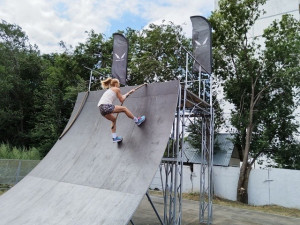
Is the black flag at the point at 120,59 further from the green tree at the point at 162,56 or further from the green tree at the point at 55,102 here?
the green tree at the point at 55,102

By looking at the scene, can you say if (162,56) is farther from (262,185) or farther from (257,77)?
(262,185)

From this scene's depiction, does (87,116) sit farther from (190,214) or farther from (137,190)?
(190,214)

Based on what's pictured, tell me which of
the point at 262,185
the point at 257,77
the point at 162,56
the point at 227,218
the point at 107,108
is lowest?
the point at 227,218

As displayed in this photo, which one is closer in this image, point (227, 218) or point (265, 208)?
point (227, 218)

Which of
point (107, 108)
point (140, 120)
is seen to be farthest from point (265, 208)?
point (107, 108)

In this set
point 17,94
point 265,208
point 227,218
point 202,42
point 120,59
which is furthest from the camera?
point 17,94

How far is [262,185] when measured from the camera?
1125 cm

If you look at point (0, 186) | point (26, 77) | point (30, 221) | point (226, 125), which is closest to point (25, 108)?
point (26, 77)

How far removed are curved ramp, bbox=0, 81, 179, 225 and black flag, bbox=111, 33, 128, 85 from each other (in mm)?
2144

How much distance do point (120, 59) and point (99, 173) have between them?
15.0 feet

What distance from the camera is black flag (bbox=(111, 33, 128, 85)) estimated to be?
8166 millimetres

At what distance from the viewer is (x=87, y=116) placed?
6594 millimetres

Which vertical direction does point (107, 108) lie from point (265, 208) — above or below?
above

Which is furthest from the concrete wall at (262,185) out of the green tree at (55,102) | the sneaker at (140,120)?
the green tree at (55,102)
